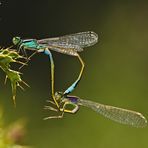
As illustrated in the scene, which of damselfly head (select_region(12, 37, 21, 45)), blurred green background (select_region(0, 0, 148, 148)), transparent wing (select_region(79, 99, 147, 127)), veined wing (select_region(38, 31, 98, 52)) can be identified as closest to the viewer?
damselfly head (select_region(12, 37, 21, 45))

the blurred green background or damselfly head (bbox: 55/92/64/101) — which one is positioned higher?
damselfly head (bbox: 55/92/64/101)

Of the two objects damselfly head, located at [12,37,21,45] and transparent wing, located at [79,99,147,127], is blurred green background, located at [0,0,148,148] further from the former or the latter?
damselfly head, located at [12,37,21,45]

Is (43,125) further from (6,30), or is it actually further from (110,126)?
(6,30)

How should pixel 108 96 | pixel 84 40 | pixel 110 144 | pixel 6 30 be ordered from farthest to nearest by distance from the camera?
pixel 6 30, pixel 108 96, pixel 110 144, pixel 84 40

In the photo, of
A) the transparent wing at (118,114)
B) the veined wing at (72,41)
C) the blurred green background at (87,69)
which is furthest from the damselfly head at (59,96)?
the blurred green background at (87,69)

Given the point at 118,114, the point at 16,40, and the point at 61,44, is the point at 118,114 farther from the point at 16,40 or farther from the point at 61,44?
the point at 16,40

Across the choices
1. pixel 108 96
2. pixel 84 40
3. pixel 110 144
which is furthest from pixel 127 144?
pixel 84 40

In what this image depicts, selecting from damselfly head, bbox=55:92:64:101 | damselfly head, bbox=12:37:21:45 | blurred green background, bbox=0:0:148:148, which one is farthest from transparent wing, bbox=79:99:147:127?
blurred green background, bbox=0:0:148:148

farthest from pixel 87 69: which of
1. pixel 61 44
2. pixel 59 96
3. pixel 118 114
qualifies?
pixel 59 96
